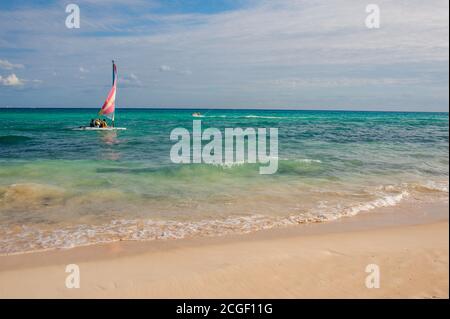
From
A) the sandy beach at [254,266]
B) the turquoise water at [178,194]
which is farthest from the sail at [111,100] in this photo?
the sandy beach at [254,266]

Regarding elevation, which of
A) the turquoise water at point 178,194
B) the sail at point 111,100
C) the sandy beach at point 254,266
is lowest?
the sandy beach at point 254,266

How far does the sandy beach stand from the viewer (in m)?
4.42

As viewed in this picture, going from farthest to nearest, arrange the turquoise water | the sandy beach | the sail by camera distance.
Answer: the sail
the turquoise water
the sandy beach

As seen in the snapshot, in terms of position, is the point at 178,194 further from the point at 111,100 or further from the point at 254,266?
the point at 111,100

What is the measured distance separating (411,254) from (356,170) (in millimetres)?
8238

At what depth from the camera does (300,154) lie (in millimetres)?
17844

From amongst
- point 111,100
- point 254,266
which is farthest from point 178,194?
point 111,100

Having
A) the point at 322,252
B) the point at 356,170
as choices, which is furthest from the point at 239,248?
the point at 356,170

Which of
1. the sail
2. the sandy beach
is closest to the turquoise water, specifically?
the sandy beach

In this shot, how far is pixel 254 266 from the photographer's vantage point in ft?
16.8

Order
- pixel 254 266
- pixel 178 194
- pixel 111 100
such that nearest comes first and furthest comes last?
pixel 254 266, pixel 178 194, pixel 111 100

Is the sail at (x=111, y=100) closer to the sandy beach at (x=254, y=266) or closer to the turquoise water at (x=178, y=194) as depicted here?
the turquoise water at (x=178, y=194)

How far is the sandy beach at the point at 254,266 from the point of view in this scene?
4422mm

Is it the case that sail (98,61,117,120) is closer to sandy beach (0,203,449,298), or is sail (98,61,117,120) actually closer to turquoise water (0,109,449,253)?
turquoise water (0,109,449,253)
